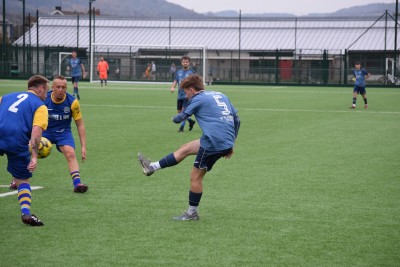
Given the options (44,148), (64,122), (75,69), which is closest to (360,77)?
(75,69)

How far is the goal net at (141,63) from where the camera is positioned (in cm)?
5541

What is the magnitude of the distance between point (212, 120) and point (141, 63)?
5156cm

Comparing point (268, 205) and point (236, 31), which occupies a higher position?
point (236, 31)

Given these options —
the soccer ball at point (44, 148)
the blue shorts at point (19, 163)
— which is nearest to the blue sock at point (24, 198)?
the blue shorts at point (19, 163)

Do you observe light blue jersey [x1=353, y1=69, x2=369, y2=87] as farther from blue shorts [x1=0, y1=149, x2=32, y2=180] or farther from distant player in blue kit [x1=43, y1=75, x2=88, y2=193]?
blue shorts [x1=0, y1=149, x2=32, y2=180]

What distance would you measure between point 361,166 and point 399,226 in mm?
4810

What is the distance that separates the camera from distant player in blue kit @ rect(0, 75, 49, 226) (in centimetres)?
751

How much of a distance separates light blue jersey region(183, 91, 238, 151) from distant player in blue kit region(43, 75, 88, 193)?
7.66 ft

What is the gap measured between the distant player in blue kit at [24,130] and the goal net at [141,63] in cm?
4495

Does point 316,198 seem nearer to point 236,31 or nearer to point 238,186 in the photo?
point 238,186

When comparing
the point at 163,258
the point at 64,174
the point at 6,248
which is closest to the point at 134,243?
the point at 163,258

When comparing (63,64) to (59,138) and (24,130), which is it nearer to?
(59,138)

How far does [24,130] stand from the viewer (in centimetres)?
759

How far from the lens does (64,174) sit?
11.4m
